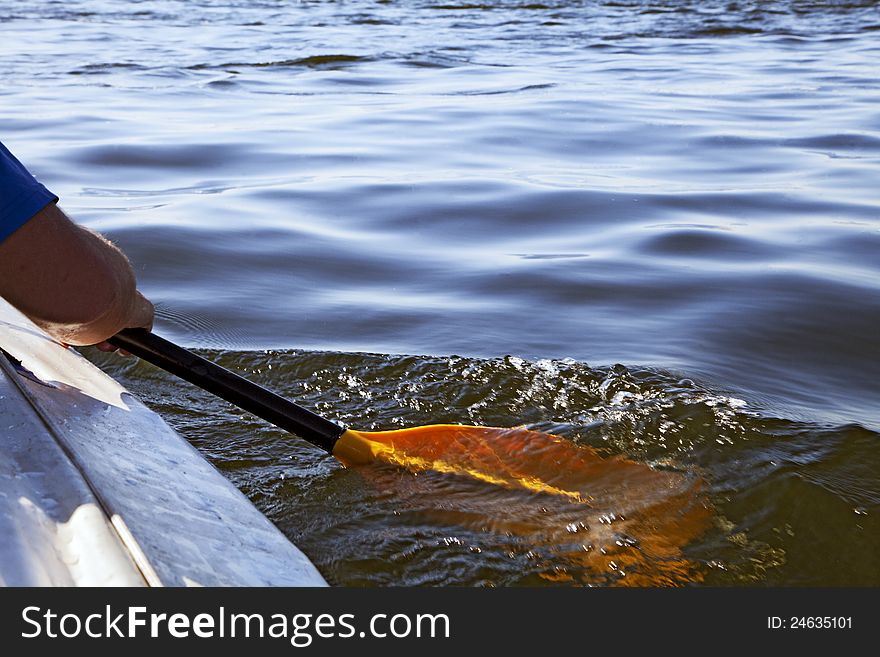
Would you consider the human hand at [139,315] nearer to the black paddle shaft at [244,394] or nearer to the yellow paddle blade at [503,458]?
the black paddle shaft at [244,394]

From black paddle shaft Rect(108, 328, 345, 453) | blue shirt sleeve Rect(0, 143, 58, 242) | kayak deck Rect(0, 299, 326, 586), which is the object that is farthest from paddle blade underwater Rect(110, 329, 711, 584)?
blue shirt sleeve Rect(0, 143, 58, 242)

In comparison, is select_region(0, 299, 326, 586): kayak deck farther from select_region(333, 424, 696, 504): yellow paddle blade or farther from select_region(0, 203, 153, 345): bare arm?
select_region(333, 424, 696, 504): yellow paddle blade

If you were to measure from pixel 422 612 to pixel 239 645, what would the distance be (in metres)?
0.34

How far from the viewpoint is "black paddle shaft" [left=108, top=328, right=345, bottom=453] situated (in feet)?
9.17

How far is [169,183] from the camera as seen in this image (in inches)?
237

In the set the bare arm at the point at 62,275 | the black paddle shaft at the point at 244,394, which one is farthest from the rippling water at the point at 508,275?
the bare arm at the point at 62,275

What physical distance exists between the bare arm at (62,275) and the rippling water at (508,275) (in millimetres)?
714

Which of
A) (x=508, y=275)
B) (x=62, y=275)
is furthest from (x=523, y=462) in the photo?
(x=508, y=275)

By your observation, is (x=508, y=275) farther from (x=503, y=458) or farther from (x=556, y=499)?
(x=556, y=499)

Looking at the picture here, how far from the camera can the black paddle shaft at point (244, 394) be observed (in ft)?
9.17

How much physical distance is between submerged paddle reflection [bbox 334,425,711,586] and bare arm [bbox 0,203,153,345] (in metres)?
0.80

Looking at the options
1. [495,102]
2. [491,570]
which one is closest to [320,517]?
[491,570]

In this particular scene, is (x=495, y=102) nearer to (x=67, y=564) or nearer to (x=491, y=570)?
(x=491, y=570)

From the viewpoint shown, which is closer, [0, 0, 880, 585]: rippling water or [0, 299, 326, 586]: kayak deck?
[0, 299, 326, 586]: kayak deck
